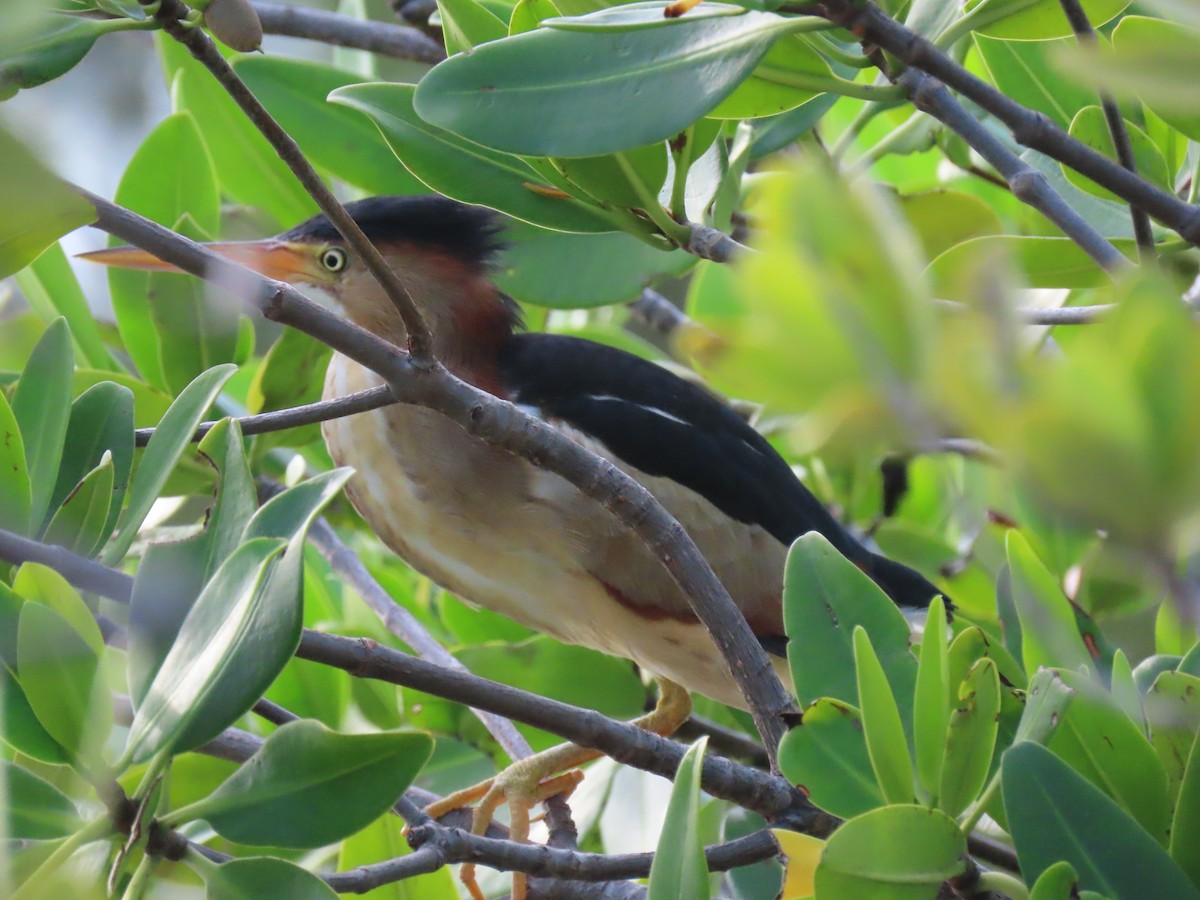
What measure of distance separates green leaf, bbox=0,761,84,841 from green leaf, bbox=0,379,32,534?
25 cm

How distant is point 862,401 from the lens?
0.28 m

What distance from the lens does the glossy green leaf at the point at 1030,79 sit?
A: 1.37 metres

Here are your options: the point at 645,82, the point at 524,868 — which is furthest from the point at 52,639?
the point at 645,82

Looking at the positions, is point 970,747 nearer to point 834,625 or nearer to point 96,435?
point 834,625

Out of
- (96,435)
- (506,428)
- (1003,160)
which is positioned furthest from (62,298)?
(1003,160)

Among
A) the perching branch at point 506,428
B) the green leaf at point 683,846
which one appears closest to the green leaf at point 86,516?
the perching branch at point 506,428

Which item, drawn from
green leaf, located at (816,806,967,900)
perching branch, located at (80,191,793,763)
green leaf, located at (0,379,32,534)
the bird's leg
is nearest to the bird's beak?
the bird's leg

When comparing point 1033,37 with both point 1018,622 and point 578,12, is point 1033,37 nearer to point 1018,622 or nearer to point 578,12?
point 578,12

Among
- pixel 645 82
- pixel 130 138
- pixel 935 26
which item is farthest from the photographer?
pixel 130 138

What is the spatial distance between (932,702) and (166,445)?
0.59m

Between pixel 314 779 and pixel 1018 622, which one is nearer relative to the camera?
pixel 314 779

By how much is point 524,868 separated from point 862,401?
770mm

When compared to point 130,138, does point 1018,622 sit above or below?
below

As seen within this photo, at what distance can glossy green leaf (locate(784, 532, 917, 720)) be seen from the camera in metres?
0.95
